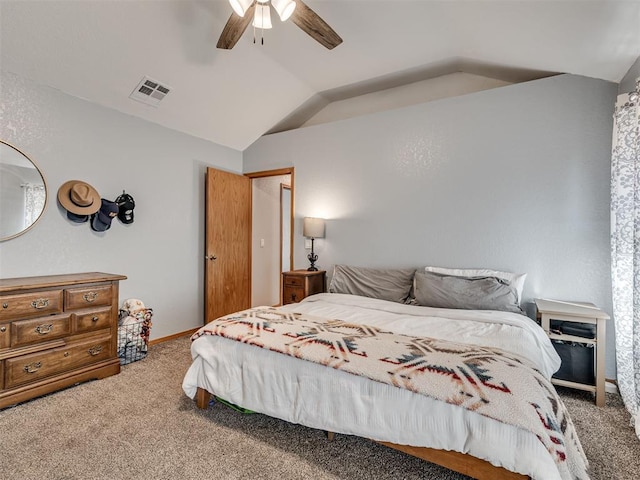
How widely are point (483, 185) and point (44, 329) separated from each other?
3941 millimetres

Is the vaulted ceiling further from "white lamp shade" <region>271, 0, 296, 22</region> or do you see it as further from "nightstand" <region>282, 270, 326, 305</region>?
"nightstand" <region>282, 270, 326, 305</region>

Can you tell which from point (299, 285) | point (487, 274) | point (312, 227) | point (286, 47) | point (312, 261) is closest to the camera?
point (487, 274)

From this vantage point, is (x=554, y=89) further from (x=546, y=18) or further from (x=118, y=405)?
(x=118, y=405)

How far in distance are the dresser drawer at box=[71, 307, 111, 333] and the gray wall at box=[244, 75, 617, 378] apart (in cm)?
233

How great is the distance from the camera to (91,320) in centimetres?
258

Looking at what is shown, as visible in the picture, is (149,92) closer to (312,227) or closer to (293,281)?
(312,227)

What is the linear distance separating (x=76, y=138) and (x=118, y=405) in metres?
2.39

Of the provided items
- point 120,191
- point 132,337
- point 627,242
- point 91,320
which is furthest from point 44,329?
point 627,242

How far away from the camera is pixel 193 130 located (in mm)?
3826

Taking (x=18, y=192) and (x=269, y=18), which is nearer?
(x=269, y=18)

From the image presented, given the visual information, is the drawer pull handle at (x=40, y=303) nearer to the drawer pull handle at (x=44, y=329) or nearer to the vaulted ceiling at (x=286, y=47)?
the drawer pull handle at (x=44, y=329)

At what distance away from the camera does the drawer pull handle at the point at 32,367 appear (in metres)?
2.23

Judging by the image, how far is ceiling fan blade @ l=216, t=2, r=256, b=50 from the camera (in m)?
2.00

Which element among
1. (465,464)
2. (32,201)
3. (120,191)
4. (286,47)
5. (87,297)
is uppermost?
(286,47)
